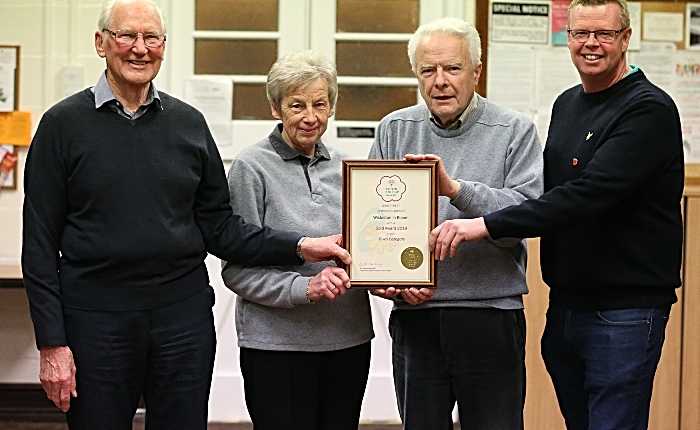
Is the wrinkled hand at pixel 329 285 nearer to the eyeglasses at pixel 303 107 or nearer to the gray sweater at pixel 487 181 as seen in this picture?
the gray sweater at pixel 487 181

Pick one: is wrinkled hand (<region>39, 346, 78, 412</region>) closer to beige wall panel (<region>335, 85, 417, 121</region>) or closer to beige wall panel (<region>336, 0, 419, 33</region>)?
beige wall panel (<region>335, 85, 417, 121</region>)

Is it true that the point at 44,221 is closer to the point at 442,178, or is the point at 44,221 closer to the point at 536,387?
the point at 442,178

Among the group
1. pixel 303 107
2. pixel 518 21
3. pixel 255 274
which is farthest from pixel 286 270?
pixel 518 21

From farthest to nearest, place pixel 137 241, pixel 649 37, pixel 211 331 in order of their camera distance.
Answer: pixel 649 37
pixel 211 331
pixel 137 241

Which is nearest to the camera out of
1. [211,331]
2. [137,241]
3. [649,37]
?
[137,241]

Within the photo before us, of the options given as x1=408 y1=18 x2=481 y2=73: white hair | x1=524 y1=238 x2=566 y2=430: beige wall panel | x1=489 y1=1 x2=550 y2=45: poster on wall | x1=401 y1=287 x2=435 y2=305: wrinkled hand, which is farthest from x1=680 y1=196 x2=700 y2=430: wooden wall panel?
x1=401 y1=287 x2=435 y2=305: wrinkled hand

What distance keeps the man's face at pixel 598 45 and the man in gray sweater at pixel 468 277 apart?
0.22 metres

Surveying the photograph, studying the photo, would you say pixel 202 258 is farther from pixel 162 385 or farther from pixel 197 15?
pixel 197 15

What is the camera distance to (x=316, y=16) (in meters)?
3.96

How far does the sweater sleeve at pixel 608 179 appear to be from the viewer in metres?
2.10

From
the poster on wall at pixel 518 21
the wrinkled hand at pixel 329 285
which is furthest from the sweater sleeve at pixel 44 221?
the poster on wall at pixel 518 21

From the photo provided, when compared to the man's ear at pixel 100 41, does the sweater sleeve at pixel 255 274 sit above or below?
below

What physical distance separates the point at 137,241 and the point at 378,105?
85.7 inches

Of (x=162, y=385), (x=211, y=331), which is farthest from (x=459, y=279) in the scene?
(x=162, y=385)
